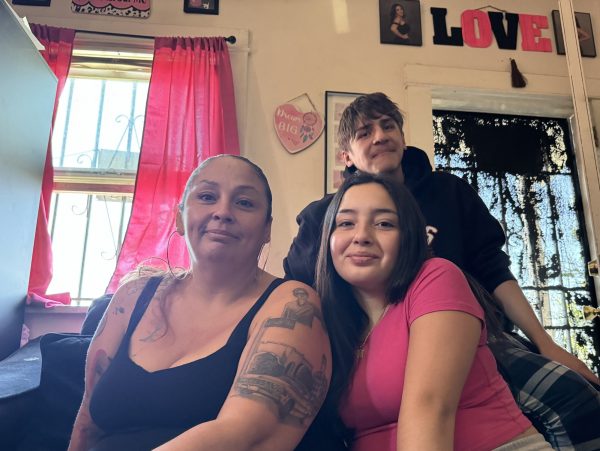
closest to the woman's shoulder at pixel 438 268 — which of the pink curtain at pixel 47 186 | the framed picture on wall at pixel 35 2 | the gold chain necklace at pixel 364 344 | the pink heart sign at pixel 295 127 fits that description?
the gold chain necklace at pixel 364 344

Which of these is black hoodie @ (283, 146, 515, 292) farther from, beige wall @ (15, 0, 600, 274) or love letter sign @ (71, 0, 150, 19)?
love letter sign @ (71, 0, 150, 19)

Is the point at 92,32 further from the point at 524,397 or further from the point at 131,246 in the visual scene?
the point at 524,397

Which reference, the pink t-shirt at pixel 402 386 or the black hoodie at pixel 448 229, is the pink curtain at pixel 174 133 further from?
the pink t-shirt at pixel 402 386

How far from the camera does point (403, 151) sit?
1.51 meters

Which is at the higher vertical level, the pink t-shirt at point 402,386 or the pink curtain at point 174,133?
the pink curtain at point 174,133

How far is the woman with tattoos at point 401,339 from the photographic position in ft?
2.57

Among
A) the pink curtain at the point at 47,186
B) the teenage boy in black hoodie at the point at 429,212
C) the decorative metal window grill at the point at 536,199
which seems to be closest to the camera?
the teenage boy in black hoodie at the point at 429,212

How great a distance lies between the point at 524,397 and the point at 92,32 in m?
2.38

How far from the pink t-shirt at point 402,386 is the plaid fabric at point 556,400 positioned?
5.8 inches

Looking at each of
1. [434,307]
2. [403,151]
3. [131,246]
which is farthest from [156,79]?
[434,307]

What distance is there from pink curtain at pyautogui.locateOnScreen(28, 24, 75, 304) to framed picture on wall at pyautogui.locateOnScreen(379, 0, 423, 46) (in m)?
1.55

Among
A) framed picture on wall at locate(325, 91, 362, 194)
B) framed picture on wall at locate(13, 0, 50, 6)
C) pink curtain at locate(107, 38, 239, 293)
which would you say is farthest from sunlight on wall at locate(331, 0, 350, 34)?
framed picture on wall at locate(13, 0, 50, 6)

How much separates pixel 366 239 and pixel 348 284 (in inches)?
5.3

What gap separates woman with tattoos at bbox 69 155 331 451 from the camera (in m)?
0.83
